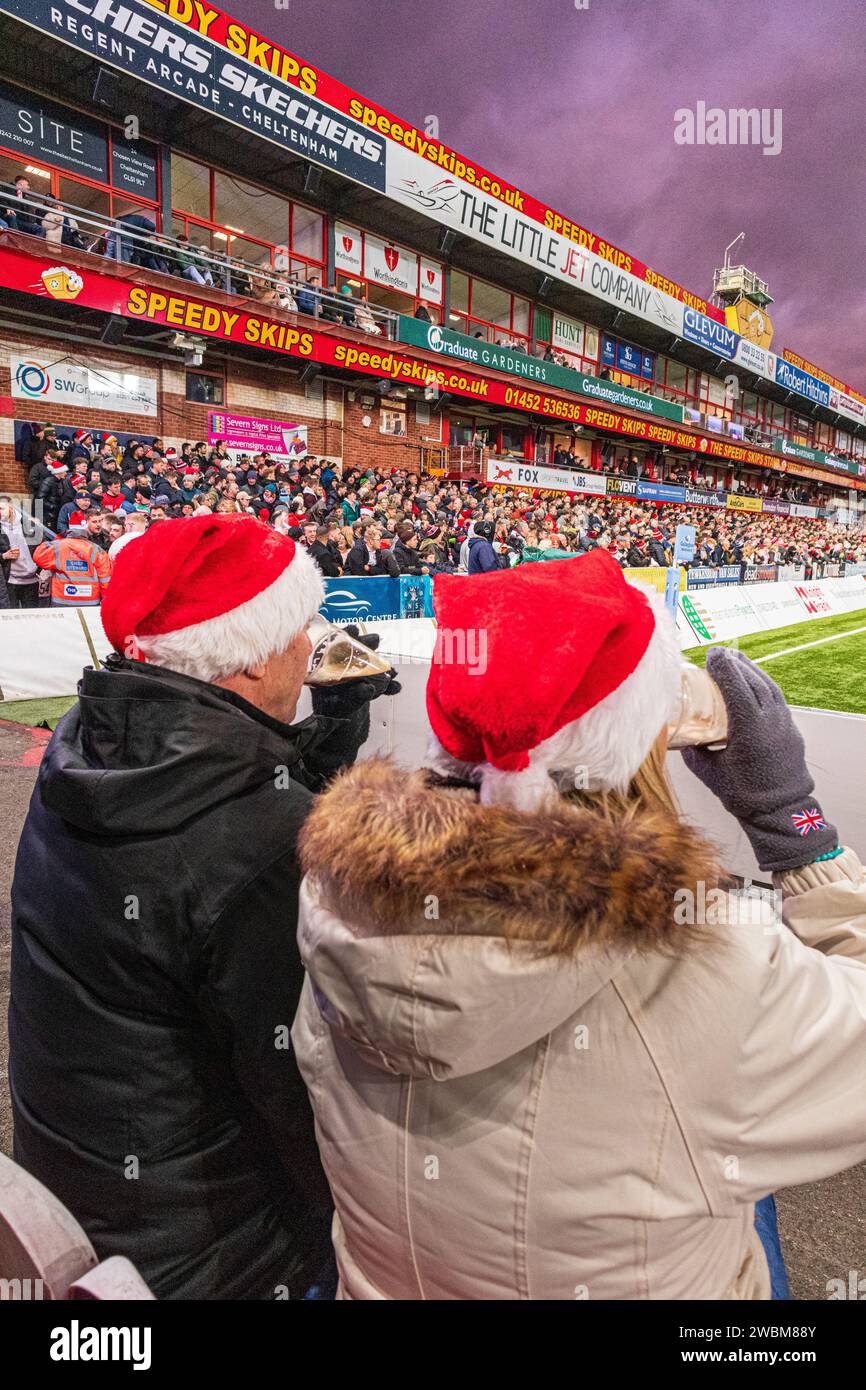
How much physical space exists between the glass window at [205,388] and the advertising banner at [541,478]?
7.90 metres

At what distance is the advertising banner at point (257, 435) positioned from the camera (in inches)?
687

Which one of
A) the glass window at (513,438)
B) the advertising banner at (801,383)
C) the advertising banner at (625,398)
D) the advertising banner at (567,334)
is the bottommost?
the glass window at (513,438)

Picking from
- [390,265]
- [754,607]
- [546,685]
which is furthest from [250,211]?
[546,685]

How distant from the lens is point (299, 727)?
150 cm

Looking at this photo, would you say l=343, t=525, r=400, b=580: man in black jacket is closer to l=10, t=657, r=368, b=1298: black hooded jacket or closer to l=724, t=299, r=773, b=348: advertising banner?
l=10, t=657, r=368, b=1298: black hooded jacket

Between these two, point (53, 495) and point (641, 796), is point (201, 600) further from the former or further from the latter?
point (53, 495)

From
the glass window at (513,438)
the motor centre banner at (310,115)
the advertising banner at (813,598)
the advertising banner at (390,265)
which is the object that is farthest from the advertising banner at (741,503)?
the advertising banner at (813,598)

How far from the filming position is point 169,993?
1.17 meters

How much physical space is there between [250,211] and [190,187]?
65.5 inches

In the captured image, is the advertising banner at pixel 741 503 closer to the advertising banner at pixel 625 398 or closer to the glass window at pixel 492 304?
the advertising banner at pixel 625 398

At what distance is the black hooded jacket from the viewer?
3.76ft

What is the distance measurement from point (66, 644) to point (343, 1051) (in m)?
8.48

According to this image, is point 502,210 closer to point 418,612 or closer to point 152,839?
point 418,612
